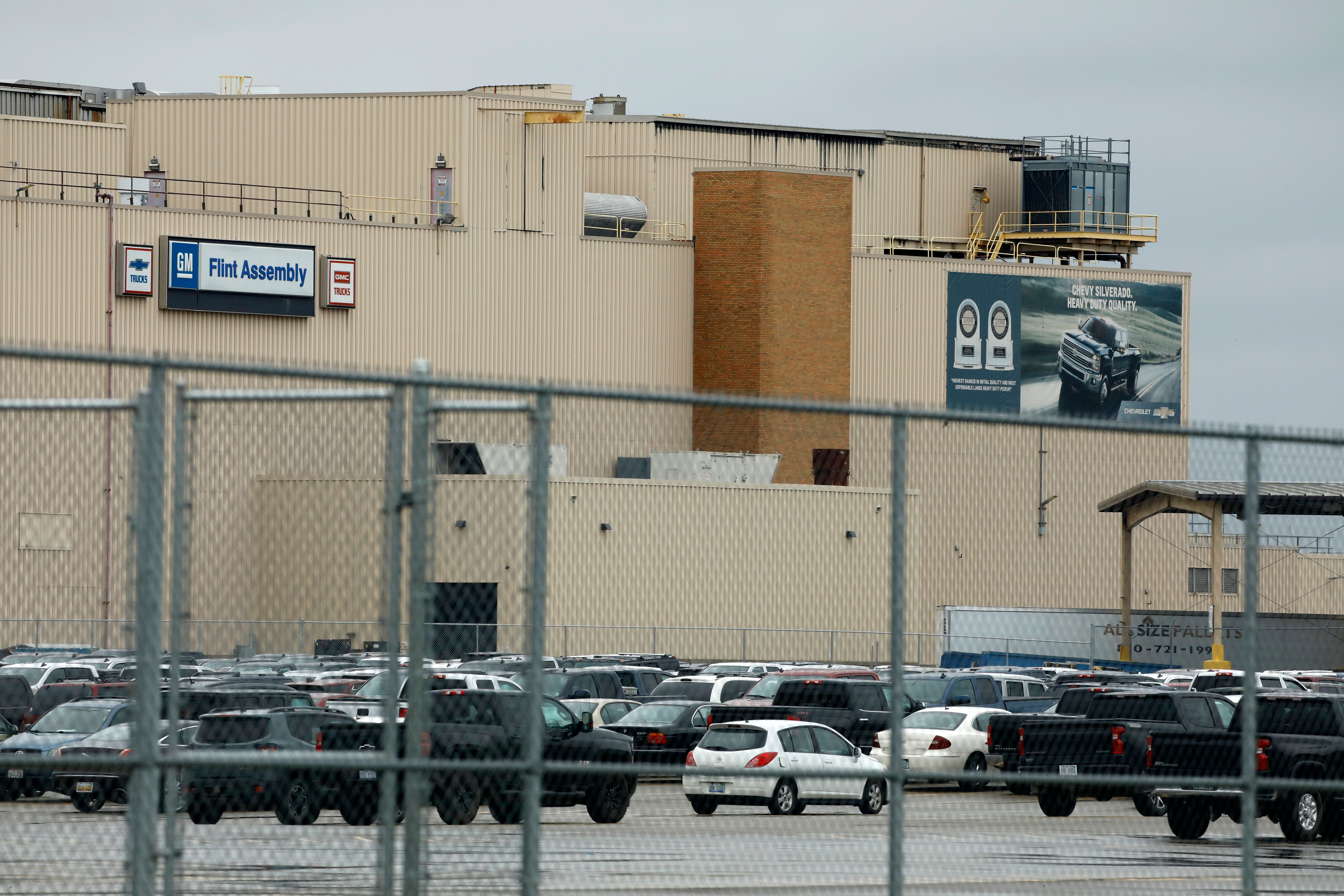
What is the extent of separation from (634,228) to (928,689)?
43.4 m

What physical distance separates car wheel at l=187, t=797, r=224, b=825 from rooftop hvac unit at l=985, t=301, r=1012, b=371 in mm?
69085

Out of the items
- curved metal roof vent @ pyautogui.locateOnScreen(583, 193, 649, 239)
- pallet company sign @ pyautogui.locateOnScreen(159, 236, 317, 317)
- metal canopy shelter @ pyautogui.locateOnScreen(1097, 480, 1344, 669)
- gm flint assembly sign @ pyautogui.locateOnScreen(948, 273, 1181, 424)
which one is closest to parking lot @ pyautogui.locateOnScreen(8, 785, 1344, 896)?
metal canopy shelter @ pyautogui.locateOnScreen(1097, 480, 1344, 669)

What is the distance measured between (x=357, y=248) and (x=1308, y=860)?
5587 cm

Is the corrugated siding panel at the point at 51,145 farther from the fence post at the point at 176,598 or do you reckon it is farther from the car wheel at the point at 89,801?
the fence post at the point at 176,598

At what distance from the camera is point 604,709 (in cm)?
3244

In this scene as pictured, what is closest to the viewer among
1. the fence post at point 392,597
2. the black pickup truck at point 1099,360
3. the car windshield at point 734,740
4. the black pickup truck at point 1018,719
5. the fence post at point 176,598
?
the fence post at point 176,598

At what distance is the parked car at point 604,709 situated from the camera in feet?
105

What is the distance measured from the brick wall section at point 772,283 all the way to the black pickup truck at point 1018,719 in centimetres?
4132

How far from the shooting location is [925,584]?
105 feet

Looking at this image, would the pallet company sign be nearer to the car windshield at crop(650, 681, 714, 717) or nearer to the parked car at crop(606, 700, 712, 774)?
the car windshield at crop(650, 681, 714, 717)

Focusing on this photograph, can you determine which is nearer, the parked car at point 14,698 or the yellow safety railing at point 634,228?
the parked car at point 14,698

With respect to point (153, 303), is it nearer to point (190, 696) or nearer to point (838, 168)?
point (838, 168)

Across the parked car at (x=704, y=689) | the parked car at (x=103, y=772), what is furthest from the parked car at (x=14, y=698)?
the parked car at (x=704, y=689)

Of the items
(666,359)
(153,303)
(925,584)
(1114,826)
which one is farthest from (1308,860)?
(666,359)
